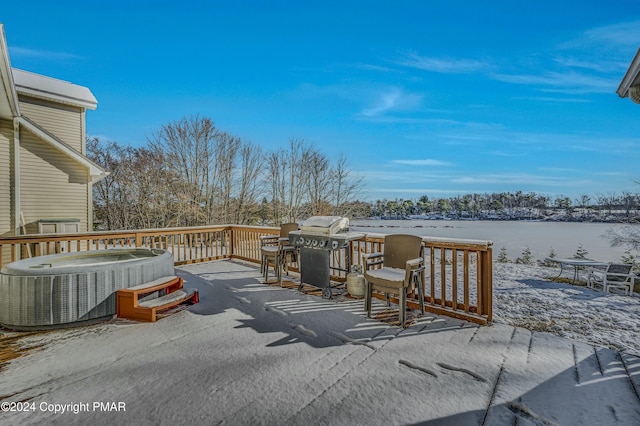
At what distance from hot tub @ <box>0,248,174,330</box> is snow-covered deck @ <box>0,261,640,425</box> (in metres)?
0.19

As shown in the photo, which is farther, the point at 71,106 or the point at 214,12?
the point at 71,106

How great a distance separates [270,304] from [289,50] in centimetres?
813

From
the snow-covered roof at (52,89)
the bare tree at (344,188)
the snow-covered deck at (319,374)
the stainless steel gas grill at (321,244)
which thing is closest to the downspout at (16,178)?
the snow-covered roof at (52,89)

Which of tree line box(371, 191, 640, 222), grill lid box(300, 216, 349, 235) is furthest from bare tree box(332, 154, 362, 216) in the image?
grill lid box(300, 216, 349, 235)

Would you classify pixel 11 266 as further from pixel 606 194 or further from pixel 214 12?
pixel 606 194

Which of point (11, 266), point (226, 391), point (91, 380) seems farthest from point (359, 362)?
point (11, 266)

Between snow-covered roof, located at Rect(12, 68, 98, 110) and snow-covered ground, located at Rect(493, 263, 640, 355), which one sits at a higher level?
snow-covered roof, located at Rect(12, 68, 98, 110)

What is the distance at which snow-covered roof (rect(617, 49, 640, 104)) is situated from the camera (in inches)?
102

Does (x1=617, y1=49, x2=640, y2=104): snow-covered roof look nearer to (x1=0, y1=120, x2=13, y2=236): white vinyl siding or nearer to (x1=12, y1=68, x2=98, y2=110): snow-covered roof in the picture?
(x1=0, y1=120, x2=13, y2=236): white vinyl siding

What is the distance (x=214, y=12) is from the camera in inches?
279

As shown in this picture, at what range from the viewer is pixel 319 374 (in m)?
2.24

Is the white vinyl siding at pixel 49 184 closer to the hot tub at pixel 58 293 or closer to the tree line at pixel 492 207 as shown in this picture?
the hot tub at pixel 58 293

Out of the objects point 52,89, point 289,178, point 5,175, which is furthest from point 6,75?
point 289,178

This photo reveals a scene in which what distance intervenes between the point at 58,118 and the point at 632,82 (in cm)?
1196
